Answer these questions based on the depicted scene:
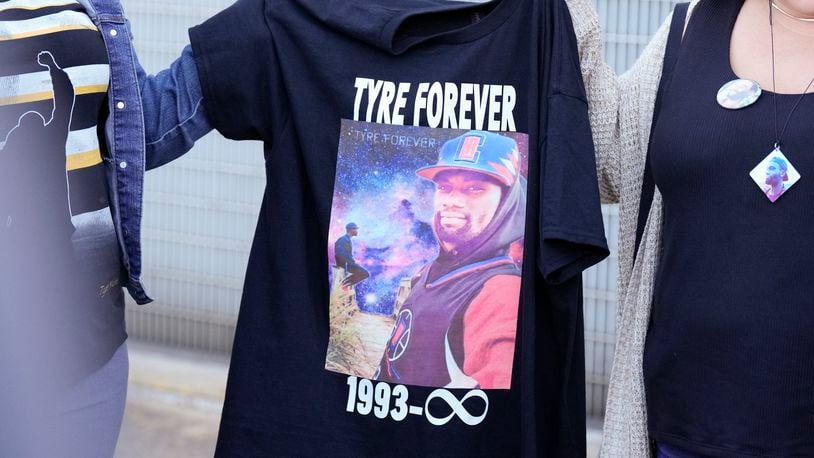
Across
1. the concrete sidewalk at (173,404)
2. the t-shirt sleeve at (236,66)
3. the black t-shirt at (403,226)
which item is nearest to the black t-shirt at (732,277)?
the black t-shirt at (403,226)

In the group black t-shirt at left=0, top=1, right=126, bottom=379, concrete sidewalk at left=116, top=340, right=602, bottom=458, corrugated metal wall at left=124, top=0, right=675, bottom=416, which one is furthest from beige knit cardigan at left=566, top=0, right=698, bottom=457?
corrugated metal wall at left=124, top=0, right=675, bottom=416

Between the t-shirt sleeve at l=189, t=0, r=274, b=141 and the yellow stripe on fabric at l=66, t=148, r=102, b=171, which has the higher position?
the t-shirt sleeve at l=189, t=0, r=274, b=141

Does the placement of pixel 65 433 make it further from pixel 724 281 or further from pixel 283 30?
pixel 724 281

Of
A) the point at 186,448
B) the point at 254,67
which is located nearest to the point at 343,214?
the point at 254,67

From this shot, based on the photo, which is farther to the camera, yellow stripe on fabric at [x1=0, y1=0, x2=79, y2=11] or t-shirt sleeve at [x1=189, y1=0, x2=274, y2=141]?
t-shirt sleeve at [x1=189, y1=0, x2=274, y2=141]

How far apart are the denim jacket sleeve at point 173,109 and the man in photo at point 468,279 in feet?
1.52

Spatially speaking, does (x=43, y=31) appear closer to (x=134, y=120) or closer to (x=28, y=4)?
(x=28, y=4)

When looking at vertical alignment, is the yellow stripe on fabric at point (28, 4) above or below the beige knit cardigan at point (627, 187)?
above

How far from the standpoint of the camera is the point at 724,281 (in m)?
1.75

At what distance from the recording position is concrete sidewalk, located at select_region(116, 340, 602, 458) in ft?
12.0

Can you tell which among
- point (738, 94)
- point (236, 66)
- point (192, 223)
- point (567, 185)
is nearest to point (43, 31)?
point (236, 66)

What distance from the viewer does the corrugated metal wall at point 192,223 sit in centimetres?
396

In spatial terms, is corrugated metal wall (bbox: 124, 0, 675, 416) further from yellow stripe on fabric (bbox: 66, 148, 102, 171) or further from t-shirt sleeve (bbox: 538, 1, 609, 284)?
t-shirt sleeve (bbox: 538, 1, 609, 284)

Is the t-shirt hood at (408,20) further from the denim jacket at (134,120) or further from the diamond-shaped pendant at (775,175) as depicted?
the diamond-shaped pendant at (775,175)
